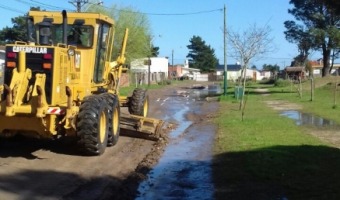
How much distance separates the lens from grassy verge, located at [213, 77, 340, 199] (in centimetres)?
882

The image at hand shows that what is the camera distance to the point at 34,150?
12.8 m

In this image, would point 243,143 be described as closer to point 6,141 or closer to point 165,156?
point 165,156

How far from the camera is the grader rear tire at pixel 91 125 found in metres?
11.8

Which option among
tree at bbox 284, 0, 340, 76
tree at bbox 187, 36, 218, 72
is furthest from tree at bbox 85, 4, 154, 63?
tree at bbox 187, 36, 218, 72

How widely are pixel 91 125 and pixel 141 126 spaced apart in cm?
386

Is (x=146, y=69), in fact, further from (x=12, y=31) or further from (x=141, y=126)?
(x=141, y=126)

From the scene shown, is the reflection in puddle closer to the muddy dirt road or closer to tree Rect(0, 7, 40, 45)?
the muddy dirt road

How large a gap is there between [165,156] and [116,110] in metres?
1.99

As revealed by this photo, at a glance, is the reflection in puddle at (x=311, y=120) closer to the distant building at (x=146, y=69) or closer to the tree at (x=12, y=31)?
the distant building at (x=146, y=69)

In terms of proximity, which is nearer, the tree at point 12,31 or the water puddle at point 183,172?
the water puddle at point 183,172

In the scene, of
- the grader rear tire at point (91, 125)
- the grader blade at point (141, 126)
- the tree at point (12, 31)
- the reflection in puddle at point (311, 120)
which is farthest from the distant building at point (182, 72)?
the grader rear tire at point (91, 125)

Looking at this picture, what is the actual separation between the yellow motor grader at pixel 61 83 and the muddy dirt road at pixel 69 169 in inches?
20.2

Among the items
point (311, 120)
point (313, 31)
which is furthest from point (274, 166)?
point (313, 31)

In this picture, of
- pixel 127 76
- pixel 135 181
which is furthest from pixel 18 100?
pixel 127 76
